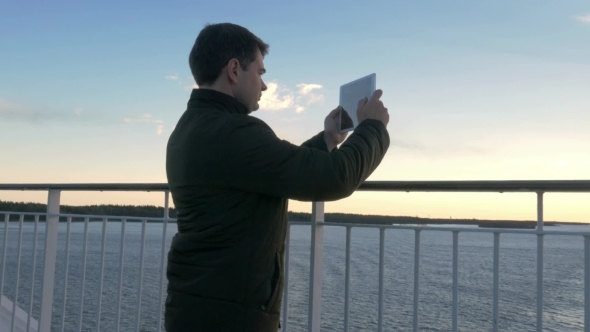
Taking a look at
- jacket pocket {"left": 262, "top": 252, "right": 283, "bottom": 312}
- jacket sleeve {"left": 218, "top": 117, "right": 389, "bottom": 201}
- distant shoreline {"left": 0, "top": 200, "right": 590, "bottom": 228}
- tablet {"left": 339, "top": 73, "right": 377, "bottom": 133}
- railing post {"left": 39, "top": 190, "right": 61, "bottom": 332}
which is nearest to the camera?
jacket sleeve {"left": 218, "top": 117, "right": 389, "bottom": 201}

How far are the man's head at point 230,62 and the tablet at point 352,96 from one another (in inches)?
10.9

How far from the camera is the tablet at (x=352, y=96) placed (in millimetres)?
1581

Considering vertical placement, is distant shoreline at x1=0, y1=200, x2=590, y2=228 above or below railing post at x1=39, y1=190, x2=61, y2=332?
above

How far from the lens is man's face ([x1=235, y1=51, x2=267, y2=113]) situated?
1.51 m

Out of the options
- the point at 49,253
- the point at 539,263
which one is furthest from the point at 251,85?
the point at 49,253

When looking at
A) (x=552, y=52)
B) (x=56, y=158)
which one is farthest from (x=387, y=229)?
(x=552, y=52)

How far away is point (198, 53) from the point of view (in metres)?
1.53

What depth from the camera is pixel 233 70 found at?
4.90ft

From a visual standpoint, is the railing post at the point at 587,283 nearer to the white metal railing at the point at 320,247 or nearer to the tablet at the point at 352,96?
the white metal railing at the point at 320,247

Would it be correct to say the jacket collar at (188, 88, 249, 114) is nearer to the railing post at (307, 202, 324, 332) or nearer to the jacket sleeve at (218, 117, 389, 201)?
the jacket sleeve at (218, 117, 389, 201)

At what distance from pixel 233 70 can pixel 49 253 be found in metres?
2.30

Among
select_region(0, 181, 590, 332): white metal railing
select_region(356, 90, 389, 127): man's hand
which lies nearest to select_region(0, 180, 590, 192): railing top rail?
select_region(0, 181, 590, 332): white metal railing

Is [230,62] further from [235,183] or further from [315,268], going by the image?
[315,268]

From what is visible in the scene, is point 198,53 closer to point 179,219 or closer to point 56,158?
point 179,219
